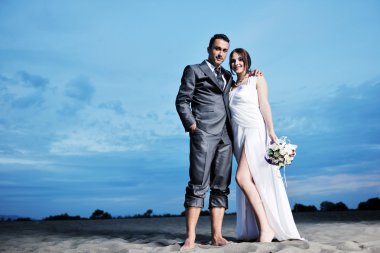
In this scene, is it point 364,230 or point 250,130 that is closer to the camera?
point 250,130

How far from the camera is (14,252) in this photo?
4699mm

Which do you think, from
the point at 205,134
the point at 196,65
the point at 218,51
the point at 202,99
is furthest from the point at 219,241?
the point at 218,51

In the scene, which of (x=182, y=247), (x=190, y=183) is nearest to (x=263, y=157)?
(x=190, y=183)

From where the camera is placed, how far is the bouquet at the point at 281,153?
411 cm

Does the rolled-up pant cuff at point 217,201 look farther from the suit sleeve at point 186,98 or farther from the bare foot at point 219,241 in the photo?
the suit sleeve at point 186,98

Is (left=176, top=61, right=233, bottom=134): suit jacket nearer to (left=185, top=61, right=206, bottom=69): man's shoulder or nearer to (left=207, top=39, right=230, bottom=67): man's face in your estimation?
(left=185, top=61, right=206, bottom=69): man's shoulder

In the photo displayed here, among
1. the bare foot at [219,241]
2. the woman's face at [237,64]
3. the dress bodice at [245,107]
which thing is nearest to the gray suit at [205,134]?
the dress bodice at [245,107]

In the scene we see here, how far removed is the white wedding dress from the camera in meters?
4.41

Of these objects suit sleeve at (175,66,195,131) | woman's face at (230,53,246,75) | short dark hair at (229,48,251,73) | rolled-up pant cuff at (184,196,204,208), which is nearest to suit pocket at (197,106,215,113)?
suit sleeve at (175,66,195,131)

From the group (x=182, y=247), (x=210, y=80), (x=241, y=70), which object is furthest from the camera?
(x=241, y=70)

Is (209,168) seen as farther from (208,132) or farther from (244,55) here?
(244,55)

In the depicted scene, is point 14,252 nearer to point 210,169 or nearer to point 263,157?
point 210,169

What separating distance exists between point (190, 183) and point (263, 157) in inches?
35.2

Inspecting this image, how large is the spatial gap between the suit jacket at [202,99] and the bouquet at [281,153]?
2.00 feet
